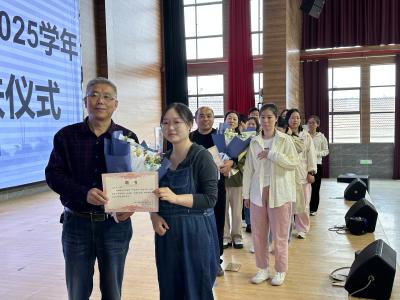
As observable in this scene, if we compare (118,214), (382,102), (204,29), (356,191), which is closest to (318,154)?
(356,191)

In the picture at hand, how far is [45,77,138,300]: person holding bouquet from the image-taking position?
1.69m

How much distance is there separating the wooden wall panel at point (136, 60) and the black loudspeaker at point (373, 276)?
24.0ft

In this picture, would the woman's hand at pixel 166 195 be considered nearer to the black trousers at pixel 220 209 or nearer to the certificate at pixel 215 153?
the certificate at pixel 215 153

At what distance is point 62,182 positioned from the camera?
1645 millimetres

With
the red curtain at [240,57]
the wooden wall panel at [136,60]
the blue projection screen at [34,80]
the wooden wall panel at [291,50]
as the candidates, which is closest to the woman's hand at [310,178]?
the wooden wall panel at [291,50]

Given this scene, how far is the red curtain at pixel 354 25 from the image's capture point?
1036 centimetres

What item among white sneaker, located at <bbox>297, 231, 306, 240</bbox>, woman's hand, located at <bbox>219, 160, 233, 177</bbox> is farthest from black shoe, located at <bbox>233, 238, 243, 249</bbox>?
woman's hand, located at <bbox>219, 160, 233, 177</bbox>

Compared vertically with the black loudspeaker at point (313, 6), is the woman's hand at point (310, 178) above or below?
below

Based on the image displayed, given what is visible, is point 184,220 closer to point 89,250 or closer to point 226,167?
point 89,250

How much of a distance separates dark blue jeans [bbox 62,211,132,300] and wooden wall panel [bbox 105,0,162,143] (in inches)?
301

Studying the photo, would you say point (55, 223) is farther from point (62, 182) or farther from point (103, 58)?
point (103, 58)

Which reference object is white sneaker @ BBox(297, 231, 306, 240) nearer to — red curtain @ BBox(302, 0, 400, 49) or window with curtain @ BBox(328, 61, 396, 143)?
window with curtain @ BBox(328, 61, 396, 143)

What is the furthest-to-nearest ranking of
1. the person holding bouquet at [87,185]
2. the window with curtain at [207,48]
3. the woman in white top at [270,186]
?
the window with curtain at [207,48] < the woman in white top at [270,186] < the person holding bouquet at [87,185]

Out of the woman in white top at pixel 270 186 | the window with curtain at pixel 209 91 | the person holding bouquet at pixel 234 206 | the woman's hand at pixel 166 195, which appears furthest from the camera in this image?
the window with curtain at pixel 209 91
